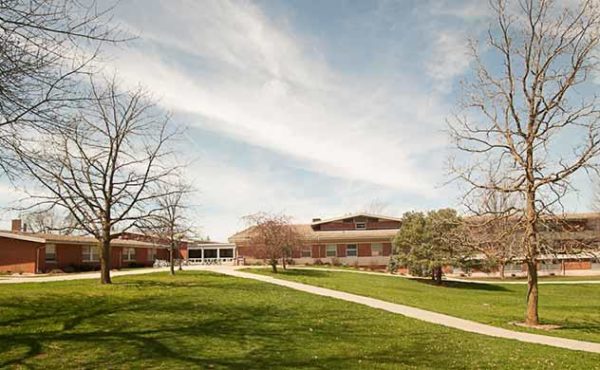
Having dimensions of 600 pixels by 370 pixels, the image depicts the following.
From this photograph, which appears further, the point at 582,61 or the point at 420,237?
the point at 420,237

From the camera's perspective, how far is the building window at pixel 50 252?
37156 millimetres

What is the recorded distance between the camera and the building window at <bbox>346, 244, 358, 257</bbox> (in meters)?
52.8

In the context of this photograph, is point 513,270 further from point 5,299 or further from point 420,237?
point 5,299

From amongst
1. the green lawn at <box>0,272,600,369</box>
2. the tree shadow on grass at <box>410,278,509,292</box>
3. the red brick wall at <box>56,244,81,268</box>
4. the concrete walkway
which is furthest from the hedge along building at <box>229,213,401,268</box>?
the green lawn at <box>0,272,600,369</box>

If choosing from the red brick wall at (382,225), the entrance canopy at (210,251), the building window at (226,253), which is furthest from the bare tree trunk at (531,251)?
the building window at (226,253)

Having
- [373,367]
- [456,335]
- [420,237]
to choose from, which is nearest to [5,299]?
[373,367]

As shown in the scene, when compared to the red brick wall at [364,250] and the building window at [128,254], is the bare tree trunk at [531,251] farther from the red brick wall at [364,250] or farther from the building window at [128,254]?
the building window at [128,254]

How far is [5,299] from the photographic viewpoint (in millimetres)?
14398

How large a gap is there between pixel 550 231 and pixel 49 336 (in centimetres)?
1596

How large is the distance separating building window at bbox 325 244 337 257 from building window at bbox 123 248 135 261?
20.1 m

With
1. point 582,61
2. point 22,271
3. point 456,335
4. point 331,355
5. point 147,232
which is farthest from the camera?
point 22,271

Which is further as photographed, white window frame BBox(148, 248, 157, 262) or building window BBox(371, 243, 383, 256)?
white window frame BBox(148, 248, 157, 262)

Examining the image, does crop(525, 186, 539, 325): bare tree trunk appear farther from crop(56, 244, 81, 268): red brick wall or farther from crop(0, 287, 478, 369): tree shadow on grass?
crop(56, 244, 81, 268): red brick wall

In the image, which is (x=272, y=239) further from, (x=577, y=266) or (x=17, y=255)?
(x=577, y=266)
